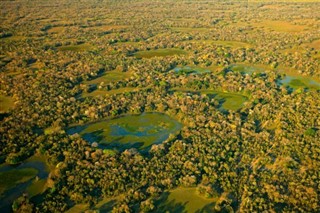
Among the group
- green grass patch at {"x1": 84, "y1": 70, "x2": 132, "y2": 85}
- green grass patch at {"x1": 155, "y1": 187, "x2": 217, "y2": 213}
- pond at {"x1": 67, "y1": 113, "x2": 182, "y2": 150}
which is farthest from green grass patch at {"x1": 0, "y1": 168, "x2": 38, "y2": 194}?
green grass patch at {"x1": 84, "y1": 70, "x2": 132, "y2": 85}

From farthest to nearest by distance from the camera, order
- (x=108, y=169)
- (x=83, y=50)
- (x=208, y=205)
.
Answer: (x=83, y=50) → (x=108, y=169) → (x=208, y=205)

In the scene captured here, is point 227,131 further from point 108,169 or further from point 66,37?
point 66,37

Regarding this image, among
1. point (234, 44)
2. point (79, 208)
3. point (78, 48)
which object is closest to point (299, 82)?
point (234, 44)

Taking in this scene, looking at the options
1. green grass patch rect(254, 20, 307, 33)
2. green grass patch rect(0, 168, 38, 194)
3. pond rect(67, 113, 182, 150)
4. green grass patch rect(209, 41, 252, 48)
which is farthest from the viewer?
green grass patch rect(254, 20, 307, 33)

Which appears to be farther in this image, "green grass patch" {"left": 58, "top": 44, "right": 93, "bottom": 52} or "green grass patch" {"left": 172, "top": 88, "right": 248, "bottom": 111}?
"green grass patch" {"left": 58, "top": 44, "right": 93, "bottom": 52}

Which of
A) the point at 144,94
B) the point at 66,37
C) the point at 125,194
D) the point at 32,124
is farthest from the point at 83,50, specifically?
the point at 125,194

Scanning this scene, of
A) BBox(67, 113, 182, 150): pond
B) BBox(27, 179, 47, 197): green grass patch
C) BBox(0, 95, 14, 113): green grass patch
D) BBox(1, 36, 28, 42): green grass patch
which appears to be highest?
BBox(1, 36, 28, 42): green grass patch

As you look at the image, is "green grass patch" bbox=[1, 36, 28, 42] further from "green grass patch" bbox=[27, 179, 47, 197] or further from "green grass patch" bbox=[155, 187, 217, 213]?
"green grass patch" bbox=[155, 187, 217, 213]
